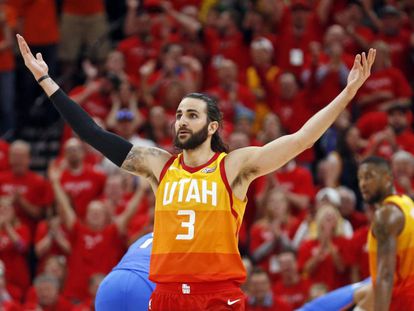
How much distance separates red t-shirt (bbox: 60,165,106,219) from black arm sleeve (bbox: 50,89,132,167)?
238 inches

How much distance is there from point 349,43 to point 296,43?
0.76 m

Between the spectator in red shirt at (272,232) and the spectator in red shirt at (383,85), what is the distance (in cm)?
257

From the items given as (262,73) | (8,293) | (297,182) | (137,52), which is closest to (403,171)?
(297,182)

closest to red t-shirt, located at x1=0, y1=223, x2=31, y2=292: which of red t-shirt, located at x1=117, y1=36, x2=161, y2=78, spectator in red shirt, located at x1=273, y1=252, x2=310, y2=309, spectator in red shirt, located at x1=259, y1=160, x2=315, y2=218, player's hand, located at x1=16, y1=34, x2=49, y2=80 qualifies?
spectator in red shirt, located at x1=259, y1=160, x2=315, y2=218

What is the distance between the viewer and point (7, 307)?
11078 mm

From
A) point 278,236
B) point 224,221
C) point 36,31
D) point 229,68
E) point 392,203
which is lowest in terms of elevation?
point 224,221

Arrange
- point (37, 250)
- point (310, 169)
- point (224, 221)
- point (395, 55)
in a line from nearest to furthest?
point (224, 221), point (37, 250), point (310, 169), point (395, 55)

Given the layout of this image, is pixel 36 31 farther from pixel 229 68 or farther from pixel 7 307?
pixel 7 307

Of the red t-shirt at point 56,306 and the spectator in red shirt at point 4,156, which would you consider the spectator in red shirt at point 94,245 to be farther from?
the spectator in red shirt at point 4,156

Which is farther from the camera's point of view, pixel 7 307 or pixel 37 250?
pixel 37 250

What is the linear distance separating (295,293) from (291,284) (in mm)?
107

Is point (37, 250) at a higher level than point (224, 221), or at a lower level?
higher

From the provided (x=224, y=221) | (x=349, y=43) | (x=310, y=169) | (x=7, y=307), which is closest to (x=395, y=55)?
(x=349, y=43)

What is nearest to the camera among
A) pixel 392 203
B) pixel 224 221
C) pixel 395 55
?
pixel 224 221
